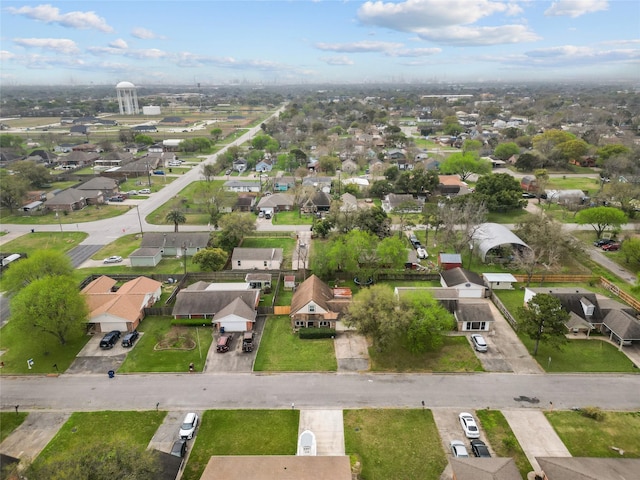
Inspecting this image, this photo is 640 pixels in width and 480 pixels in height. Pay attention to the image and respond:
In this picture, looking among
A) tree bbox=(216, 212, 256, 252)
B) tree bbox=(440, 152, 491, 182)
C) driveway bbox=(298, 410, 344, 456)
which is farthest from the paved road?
tree bbox=(440, 152, 491, 182)

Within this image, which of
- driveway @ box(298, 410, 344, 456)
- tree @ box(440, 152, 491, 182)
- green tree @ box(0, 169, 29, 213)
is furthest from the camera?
tree @ box(440, 152, 491, 182)

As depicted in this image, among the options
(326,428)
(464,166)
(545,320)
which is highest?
(464,166)

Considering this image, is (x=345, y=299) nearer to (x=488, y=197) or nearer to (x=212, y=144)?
(x=488, y=197)

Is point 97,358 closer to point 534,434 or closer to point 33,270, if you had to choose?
point 33,270

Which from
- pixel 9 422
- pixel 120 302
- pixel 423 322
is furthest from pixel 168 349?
pixel 423 322

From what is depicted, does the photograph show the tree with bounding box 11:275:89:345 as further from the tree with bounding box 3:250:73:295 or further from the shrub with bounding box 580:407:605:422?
the shrub with bounding box 580:407:605:422

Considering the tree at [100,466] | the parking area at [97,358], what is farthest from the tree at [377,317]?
the parking area at [97,358]
